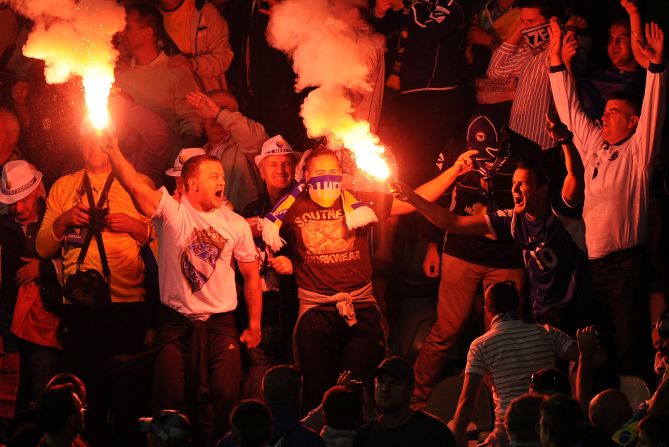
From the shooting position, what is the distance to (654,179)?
9.22m

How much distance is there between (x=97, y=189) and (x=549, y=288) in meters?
3.75

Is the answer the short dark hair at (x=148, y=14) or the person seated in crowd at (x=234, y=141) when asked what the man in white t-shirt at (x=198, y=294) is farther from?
the short dark hair at (x=148, y=14)

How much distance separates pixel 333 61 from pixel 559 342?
10.2 feet

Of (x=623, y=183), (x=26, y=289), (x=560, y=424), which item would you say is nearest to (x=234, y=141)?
(x=26, y=289)

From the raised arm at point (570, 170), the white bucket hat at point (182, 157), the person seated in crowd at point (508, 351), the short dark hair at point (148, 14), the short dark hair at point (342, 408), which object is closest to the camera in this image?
the short dark hair at point (342, 408)

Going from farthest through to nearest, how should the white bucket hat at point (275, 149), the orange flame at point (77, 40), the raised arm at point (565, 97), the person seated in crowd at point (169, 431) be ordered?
the white bucket hat at point (275, 149)
the orange flame at point (77, 40)
the raised arm at point (565, 97)
the person seated in crowd at point (169, 431)

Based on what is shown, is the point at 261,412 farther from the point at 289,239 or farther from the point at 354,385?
the point at 289,239

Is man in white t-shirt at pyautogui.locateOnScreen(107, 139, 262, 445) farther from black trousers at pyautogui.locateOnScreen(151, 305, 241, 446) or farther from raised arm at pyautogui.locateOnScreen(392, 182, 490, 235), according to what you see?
raised arm at pyautogui.locateOnScreen(392, 182, 490, 235)

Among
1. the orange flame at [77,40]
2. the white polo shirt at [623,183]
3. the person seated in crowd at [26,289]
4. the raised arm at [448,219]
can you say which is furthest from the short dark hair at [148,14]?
the white polo shirt at [623,183]

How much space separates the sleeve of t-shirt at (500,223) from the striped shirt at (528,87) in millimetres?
964

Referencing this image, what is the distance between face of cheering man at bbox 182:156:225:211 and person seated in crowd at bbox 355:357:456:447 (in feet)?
9.69

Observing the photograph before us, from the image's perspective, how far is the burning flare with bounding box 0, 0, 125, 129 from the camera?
9.26 meters

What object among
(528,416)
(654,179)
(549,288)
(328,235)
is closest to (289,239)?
(328,235)

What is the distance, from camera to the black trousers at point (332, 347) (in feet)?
28.8
